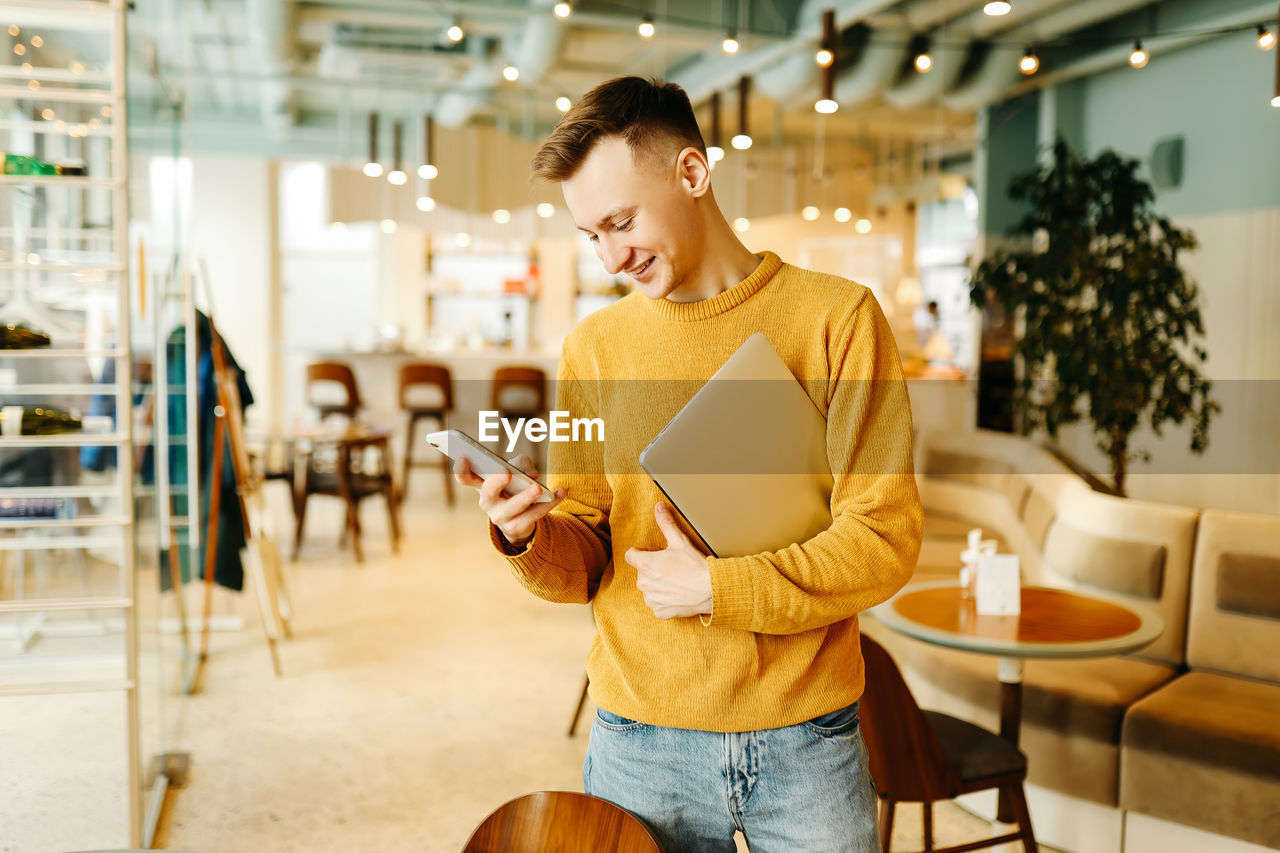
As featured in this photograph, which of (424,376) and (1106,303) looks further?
(424,376)

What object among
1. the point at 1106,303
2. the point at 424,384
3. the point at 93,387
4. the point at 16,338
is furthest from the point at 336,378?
the point at 16,338

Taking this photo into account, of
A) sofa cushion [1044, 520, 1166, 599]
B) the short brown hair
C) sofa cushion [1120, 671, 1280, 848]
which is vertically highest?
the short brown hair

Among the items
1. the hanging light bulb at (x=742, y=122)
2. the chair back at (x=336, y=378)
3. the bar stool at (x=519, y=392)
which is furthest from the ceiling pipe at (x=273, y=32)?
the hanging light bulb at (x=742, y=122)

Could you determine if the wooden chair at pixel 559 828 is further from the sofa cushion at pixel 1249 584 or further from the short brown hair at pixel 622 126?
the sofa cushion at pixel 1249 584

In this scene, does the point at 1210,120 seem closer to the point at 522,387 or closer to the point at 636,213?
the point at 522,387

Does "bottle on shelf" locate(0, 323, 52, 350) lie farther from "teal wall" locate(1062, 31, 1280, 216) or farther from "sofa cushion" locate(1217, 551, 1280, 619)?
"teal wall" locate(1062, 31, 1280, 216)

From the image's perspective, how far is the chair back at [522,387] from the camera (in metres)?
8.45

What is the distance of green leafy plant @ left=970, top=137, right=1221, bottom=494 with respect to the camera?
4.67 meters

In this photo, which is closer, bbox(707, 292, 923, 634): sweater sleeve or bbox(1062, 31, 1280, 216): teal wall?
bbox(707, 292, 923, 634): sweater sleeve

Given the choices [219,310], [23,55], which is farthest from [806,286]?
[219,310]

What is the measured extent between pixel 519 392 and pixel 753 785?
7.97 meters

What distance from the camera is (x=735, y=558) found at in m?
1.04

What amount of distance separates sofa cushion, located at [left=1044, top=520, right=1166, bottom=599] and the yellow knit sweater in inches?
99.8

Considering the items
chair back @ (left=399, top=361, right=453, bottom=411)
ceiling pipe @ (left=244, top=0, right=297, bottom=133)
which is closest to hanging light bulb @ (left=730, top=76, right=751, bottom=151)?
ceiling pipe @ (left=244, top=0, right=297, bottom=133)
